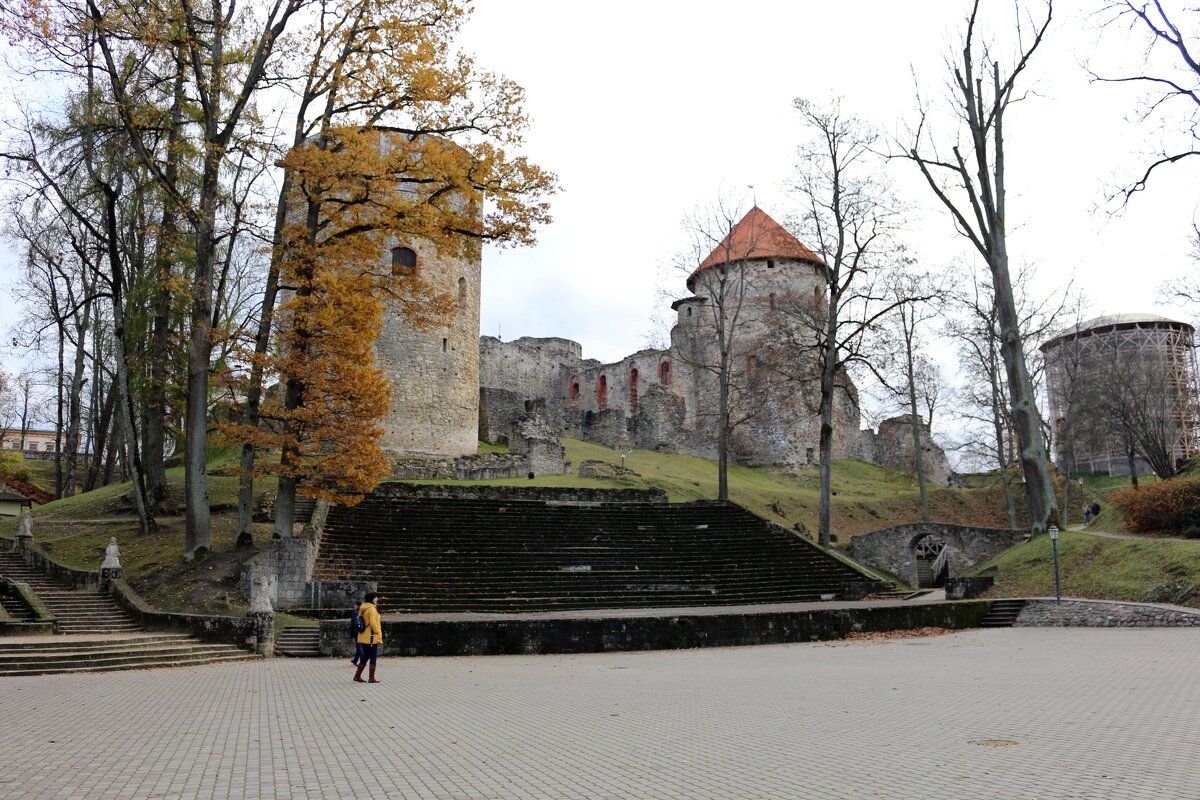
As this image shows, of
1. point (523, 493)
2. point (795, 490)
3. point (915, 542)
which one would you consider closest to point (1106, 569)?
point (915, 542)

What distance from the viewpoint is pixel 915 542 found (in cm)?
3014

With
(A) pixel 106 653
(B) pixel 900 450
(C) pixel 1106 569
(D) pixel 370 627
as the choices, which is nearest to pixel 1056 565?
(C) pixel 1106 569

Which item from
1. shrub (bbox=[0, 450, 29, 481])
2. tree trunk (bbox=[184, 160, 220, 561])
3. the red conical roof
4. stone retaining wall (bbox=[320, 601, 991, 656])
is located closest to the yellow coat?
stone retaining wall (bbox=[320, 601, 991, 656])

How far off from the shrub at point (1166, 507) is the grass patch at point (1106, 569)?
1624 millimetres

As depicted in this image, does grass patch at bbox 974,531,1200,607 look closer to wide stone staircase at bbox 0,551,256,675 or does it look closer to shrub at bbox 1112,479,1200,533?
shrub at bbox 1112,479,1200,533

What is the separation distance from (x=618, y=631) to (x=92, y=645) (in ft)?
27.6

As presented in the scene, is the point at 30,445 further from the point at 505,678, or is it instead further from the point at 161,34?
the point at 505,678

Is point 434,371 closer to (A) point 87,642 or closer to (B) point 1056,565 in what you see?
(A) point 87,642

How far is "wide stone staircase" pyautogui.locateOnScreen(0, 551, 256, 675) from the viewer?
40.2 feet

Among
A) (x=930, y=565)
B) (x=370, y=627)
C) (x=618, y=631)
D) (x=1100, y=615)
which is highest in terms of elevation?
(x=370, y=627)

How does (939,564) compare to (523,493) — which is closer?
(523,493)

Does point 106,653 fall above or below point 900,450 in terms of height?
below

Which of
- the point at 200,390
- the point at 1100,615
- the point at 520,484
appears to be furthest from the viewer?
the point at 520,484

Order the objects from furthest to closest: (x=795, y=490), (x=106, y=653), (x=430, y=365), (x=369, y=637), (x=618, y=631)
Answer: (x=795, y=490)
(x=430, y=365)
(x=618, y=631)
(x=106, y=653)
(x=369, y=637)
